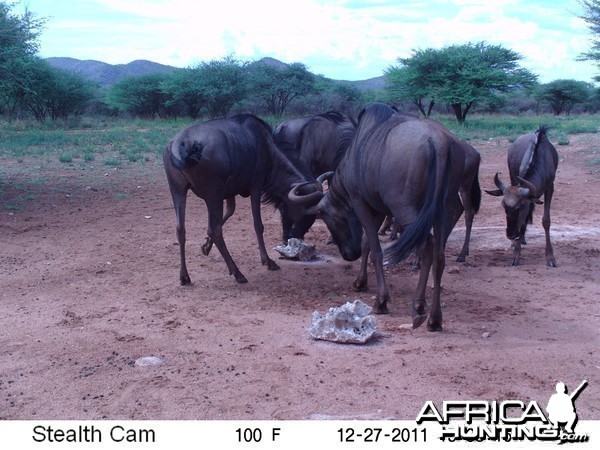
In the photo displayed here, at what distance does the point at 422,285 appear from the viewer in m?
5.63

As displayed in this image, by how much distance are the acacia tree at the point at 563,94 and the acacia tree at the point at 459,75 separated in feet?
49.6

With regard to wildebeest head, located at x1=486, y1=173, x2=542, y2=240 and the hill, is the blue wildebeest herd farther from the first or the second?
the hill

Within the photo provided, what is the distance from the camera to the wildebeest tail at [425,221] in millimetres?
5098

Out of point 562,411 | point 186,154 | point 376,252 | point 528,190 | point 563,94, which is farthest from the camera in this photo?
point 563,94

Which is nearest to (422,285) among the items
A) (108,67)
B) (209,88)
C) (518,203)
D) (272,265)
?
(272,265)

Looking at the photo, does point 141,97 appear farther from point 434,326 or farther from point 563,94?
point 434,326

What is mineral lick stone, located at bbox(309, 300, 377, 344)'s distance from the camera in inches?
200

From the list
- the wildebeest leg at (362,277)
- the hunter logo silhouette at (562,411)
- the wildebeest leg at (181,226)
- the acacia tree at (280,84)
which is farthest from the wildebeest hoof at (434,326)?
the acacia tree at (280,84)

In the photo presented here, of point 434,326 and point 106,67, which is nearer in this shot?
point 434,326

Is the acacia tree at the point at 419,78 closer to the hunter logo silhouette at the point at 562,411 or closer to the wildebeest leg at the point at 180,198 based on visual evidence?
the wildebeest leg at the point at 180,198

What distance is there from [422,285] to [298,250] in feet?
8.63

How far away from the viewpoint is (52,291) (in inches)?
267

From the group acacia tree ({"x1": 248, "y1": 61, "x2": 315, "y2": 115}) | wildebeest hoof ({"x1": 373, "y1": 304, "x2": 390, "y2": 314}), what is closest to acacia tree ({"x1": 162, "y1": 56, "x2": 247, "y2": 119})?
acacia tree ({"x1": 248, "y1": 61, "x2": 315, "y2": 115})

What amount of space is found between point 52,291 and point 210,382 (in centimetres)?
306
